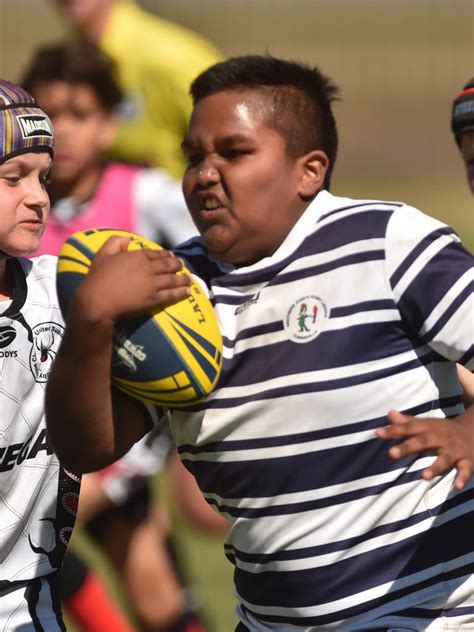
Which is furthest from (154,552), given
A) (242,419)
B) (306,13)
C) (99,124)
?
(306,13)

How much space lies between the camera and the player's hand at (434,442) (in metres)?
2.96

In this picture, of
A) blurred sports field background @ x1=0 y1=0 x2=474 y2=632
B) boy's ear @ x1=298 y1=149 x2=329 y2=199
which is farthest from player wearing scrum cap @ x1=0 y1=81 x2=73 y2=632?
blurred sports field background @ x1=0 y1=0 x2=474 y2=632

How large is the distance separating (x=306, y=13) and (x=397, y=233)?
27.9 metres

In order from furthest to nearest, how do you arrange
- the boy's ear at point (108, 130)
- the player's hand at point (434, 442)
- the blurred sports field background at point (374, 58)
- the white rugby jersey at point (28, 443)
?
the blurred sports field background at point (374, 58), the boy's ear at point (108, 130), the white rugby jersey at point (28, 443), the player's hand at point (434, 442)

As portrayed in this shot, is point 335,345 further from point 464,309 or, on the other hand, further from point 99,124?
point 99,124

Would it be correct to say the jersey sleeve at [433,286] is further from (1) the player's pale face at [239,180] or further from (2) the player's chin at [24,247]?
(2) the player's chin at [24,247]

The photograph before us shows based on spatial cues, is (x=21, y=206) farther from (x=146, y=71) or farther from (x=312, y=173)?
(x=146, y=71)

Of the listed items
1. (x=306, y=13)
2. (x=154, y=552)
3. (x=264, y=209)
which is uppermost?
(x=264, y=209)

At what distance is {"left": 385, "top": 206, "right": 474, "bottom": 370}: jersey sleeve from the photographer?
127 inches

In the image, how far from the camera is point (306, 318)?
3.37m

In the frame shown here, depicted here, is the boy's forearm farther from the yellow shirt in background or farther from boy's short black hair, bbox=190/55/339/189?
the yellow shirt in background

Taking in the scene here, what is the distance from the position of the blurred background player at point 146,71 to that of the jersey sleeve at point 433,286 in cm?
426

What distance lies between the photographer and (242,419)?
3395 millimetres

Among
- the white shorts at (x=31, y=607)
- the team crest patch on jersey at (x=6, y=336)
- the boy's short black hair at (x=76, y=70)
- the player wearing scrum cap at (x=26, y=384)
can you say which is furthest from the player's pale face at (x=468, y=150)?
the boy's short black hair at (x=76, y=70)
